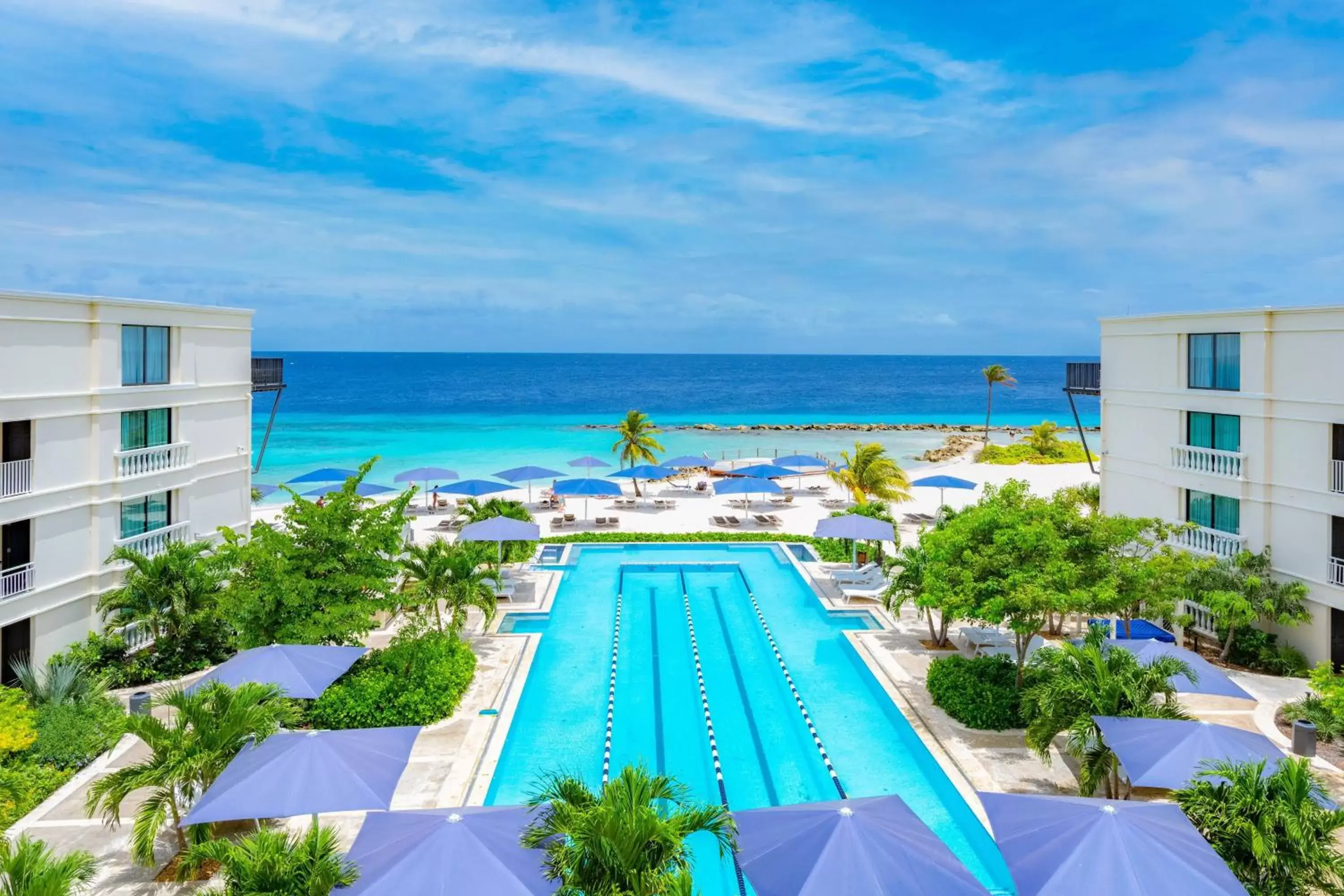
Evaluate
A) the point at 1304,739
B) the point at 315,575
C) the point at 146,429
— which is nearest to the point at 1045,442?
the point at 1304,739

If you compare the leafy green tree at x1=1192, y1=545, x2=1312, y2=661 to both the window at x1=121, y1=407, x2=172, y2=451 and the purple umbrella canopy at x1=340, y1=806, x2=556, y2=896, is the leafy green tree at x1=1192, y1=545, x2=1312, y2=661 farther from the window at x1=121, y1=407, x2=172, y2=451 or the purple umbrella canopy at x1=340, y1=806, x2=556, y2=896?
the window at x1=121, y1=407, x2=172, y2=451

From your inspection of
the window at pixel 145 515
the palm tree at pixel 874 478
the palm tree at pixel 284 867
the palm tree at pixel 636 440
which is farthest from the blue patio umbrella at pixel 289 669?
the palm tree at pixel 636 440

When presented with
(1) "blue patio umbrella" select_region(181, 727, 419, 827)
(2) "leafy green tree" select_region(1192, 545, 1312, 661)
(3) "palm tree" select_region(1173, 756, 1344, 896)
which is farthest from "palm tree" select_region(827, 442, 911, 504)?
(1) "blue patio umbrella" select_region(181, 727, 419, 827)

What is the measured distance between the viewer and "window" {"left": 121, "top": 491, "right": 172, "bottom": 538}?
56.1ft

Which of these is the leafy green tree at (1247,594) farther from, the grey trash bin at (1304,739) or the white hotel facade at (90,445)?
the white hotel facade at (90,445)

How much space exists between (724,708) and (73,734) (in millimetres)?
10526

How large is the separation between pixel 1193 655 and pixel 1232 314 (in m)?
8.29

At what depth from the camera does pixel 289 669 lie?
41.4 feet

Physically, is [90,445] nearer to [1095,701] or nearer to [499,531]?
[499,531]

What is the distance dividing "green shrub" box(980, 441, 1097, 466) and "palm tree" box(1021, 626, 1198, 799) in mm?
41921

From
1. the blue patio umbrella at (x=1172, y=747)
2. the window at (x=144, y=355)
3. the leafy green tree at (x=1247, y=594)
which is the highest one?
the window at (x=144, y=355)

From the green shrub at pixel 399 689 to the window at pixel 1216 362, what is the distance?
1696 cm

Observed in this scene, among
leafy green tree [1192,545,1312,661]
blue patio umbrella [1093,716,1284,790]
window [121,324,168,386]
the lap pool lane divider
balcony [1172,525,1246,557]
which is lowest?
the lap pool lane divider

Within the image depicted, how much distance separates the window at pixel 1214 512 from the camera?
17.9 meters
